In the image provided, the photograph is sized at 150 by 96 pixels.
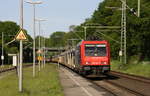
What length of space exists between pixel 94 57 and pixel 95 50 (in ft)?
2.11

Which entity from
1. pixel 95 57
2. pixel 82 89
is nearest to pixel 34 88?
pixel 82 89

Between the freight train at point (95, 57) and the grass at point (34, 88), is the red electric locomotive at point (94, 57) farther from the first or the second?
the grass at point (34, 88)

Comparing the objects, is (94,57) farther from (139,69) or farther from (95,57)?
(139,69)

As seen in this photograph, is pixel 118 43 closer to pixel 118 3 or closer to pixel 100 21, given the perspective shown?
pixel 118 3

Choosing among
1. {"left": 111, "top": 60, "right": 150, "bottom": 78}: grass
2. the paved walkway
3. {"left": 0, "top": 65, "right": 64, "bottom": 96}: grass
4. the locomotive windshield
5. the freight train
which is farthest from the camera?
{"left": 111, "top": 60, "right": 150, "bottom": 78}: grass

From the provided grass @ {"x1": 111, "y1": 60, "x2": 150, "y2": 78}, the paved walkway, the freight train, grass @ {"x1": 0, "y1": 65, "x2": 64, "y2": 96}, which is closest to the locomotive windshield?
the freight train

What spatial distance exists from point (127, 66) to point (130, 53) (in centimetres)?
830

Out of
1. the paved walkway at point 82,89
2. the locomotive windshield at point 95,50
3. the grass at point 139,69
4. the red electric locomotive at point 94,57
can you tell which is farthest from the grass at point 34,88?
the grass at point 139,69

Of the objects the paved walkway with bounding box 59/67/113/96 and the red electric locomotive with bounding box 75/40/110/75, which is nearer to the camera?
the paved walkway with bounding box 59/67/113/96

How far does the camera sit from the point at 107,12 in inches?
4311

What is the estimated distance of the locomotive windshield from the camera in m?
36.0

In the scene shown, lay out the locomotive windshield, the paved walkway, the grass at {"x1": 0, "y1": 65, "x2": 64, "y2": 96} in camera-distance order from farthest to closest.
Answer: the locomotive windshield → the paved walkway → the grass at {"x1": 0, "y1": 65, "x2": 64, "y2": 96}

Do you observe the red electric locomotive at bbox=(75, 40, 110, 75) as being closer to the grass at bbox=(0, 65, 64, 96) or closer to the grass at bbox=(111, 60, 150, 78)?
the grass at bbox=(0, 65, 64, 96)

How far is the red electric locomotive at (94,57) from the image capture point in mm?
35562
